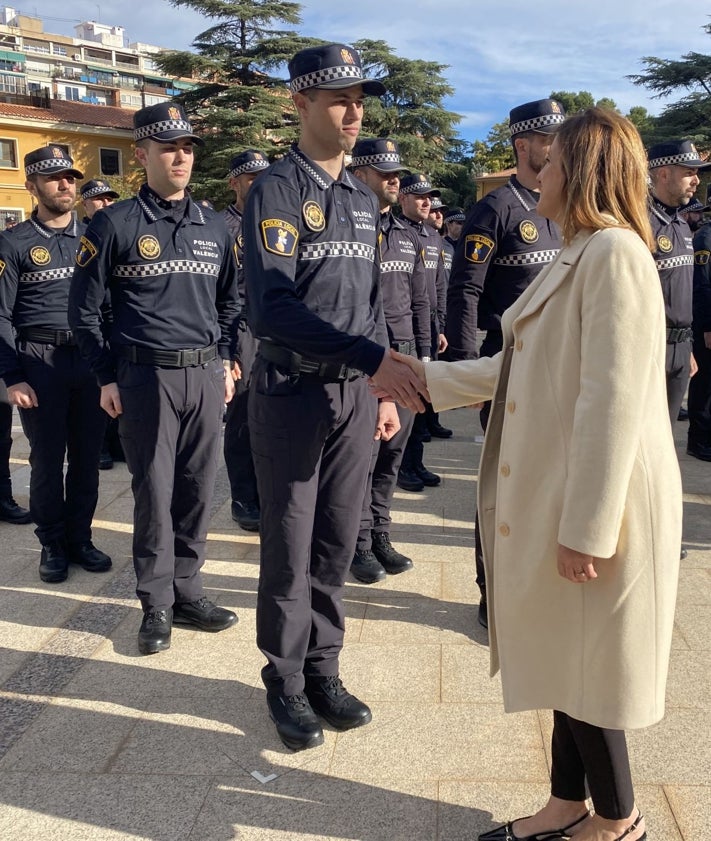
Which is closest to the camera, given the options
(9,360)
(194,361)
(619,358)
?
(619,358)

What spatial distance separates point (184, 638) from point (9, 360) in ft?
6.54

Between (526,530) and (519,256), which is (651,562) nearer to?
Result: (526,530)

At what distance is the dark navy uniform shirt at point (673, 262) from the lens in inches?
191

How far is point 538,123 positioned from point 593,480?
95.7 inches

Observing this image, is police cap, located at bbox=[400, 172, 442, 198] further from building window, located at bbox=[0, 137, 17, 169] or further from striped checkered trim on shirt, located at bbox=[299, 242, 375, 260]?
building window, located at bbox=[0, 137, 17, 169]

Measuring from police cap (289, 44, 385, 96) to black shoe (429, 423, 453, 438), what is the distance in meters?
5.60

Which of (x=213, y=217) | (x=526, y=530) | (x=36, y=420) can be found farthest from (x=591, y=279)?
(x=36, y=420)

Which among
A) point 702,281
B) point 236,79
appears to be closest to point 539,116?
point 702,281

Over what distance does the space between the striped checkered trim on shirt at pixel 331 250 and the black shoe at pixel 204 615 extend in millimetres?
1927

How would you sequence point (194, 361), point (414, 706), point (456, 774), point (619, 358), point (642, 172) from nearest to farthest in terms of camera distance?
point (619, 358), point (642, 172), point (456, 774), point (414, 706), point (194, 361)

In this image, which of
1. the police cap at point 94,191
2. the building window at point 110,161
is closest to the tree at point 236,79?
the building window at point 110,161

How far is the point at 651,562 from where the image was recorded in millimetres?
2002

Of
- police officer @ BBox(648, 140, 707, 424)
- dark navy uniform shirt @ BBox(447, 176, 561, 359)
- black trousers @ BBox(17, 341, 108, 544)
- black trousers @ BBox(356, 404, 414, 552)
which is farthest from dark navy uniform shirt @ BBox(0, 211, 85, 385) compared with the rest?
police officer @ BBox(648, 140, 707, 424)

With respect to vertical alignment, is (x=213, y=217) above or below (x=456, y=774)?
above
